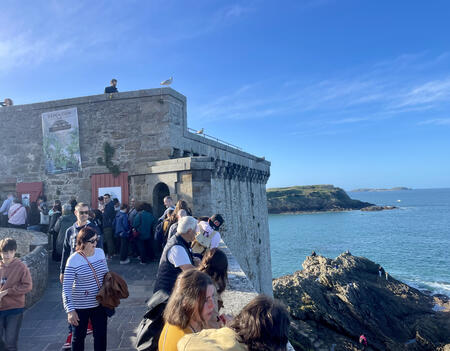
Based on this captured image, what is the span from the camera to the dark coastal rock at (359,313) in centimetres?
1516

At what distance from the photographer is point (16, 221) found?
8.81m

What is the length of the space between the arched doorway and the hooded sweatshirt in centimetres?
607

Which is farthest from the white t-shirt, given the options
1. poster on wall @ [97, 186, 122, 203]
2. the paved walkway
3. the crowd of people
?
poster on wall @ [97, 186, 122, 203]

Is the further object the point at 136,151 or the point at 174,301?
the point at 136,151

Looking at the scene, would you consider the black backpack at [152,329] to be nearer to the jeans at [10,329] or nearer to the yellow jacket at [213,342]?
the yellow jacket at [213,342]

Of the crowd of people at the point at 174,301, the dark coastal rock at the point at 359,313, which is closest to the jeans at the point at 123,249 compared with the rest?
the crowd of people at the point at 174,301

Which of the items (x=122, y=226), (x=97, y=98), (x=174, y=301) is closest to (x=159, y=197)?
(x=122, y=226)

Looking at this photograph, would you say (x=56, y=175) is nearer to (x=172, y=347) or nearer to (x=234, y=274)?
(x=234, y=274)

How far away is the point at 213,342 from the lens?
149 centimetres

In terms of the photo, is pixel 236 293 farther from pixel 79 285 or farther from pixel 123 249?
pixel 123 249

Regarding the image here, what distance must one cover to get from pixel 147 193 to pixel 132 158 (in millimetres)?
1350

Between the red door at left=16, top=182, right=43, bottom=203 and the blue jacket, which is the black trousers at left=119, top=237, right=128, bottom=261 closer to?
the blue jacket

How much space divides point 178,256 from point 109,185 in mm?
8162

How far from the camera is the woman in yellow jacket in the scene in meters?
1.81
